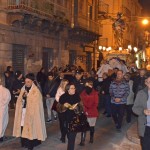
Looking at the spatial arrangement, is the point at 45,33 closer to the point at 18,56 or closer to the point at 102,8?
the point at 18,56

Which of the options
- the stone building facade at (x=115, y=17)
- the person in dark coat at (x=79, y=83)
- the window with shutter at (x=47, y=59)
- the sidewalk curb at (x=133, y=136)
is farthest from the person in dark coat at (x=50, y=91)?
the stone building facade at (x=115, y=17)

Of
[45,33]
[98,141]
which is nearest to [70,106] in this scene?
[98,141]

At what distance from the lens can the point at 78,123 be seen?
7.95m

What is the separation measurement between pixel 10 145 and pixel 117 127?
3608 millimetres

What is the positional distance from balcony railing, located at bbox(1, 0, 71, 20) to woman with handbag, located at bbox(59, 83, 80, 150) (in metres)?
11.6

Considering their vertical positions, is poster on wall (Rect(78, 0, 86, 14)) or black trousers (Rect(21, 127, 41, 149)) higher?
poster on wall (Rect(78, 0, 86, 14))

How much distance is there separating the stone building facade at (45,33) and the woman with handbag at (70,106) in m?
11.2

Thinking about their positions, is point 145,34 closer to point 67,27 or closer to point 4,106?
point 67,27

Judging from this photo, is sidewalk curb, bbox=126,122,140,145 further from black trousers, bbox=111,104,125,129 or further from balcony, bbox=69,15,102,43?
balcony, bbox=69,15,102,43

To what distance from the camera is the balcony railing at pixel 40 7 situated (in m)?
19.1

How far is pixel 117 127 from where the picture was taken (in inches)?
462

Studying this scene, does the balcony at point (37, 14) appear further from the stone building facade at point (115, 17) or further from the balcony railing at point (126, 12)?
the balcony railing at point (126, 12)

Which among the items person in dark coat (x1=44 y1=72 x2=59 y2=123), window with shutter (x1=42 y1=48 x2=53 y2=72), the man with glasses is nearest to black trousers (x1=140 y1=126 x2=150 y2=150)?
the man with glasses

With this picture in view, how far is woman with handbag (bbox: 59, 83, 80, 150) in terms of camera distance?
7922 millimetres
